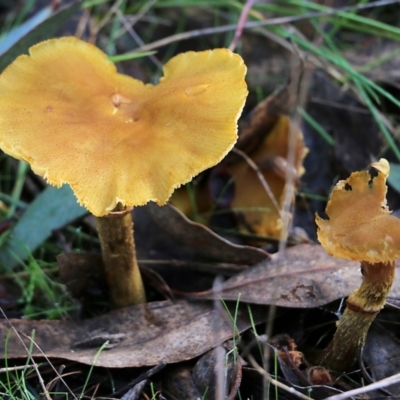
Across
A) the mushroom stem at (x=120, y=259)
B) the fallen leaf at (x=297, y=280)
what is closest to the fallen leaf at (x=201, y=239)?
the fallen leaf at (x=297, y=280)

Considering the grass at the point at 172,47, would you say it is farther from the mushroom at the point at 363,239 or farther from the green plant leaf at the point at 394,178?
the mushroom at the point at 363,239

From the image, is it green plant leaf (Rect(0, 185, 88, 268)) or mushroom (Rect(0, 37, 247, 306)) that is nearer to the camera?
mushroom (Rect(0, 37, 247, 306))

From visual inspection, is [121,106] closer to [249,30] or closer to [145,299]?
[145,299]

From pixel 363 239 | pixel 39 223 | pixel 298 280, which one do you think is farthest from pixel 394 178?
pixel 39 223

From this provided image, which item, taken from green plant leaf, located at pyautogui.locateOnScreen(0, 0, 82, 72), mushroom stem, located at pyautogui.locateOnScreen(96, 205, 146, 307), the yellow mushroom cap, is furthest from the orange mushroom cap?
green plant leaf, located at pyautogui.locateOnScreen(0, 0, 82, 72)

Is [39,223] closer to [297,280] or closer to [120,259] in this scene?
[120,259]

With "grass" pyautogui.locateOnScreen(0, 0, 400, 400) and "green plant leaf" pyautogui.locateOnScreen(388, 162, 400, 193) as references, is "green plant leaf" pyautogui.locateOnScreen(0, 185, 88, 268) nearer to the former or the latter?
"grass" pyautogui.locateOnScreen(0, 0, 400, 400)
